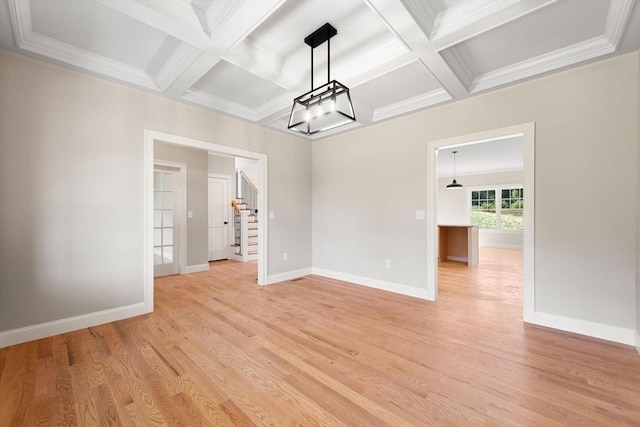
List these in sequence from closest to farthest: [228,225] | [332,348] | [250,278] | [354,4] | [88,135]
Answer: [354,4] → [332,348] → [88,135] → [250,278] → [228,225]

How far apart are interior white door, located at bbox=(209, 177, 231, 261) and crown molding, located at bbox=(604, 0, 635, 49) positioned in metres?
6.82

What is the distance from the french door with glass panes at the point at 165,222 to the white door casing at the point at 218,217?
1416 millimetres

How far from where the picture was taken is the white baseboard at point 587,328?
7.88 ft

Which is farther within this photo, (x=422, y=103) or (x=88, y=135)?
(x=422, y=103)

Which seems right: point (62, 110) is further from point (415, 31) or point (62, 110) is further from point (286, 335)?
point (415, 31)

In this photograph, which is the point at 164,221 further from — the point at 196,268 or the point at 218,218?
the point at 218,218

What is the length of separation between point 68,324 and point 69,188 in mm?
1359

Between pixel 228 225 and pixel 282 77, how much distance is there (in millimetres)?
5014

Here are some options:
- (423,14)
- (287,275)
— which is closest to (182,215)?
(287,275)

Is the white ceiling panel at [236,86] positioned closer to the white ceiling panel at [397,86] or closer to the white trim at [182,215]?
the white ceiling panel at [397,86]

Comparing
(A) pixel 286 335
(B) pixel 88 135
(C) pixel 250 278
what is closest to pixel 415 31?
(A) pixel 286 335

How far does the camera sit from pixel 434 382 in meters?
1.87

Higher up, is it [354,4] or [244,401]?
[354,4]

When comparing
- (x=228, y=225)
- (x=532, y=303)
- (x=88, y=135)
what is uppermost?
(x=88, y=135)
